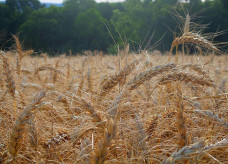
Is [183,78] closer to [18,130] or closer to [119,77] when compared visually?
[119,77]

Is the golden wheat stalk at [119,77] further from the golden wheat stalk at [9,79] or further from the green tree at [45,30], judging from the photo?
the green tree at [45,30]

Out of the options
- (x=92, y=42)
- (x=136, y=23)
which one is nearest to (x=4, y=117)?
(x=136, y=23)

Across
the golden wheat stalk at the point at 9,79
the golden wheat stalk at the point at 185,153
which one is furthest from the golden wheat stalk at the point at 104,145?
the golden wheat stalk at the point at 9,79

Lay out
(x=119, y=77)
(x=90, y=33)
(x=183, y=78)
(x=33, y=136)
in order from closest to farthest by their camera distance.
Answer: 1. (x=33, y=136)
2. (x=183, y=78)
3. (x=119, y=77)
4. (x=90, y=33)

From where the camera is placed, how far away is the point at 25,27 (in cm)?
1991

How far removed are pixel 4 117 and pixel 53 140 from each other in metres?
0.37

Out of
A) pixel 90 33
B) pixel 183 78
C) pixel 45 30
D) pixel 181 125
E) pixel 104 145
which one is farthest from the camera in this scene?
pixel 90 33

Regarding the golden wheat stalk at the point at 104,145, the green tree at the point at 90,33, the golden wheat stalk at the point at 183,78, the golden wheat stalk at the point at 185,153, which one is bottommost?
the golden wheat stalk at the point at 185,153

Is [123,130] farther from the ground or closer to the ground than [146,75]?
closer to the ground

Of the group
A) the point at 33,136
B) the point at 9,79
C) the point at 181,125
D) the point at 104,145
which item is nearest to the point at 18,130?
the point at 33,136

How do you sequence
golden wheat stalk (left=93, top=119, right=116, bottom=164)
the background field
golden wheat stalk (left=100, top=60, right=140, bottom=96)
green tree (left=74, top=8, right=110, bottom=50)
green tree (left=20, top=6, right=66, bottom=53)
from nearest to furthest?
1. golden wheat stalk (left=93, top=119, right=116, bottom=164)
2. the background field
3. golden wheat stalk (left=100, top=60, right=140, bottom=96)
4. green tree (left=20, top=6, right=66, bottom=53)
5. green tree (left=74, top=8, right=110, bottom=50)

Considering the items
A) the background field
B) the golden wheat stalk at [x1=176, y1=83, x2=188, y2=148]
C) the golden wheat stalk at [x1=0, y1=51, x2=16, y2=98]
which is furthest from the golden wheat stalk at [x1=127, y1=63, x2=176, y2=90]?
the golden wheat stalk at [x1=0, y1=51, x2=16, y2=98]

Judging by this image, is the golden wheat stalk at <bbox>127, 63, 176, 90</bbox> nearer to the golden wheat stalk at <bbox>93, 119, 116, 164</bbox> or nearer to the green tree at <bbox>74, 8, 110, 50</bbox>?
the golden wheat stalk at <bbox>93, 119, 116, 164</bbox>

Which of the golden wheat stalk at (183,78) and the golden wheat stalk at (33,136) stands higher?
the golden wheat stalk at (183,78)
